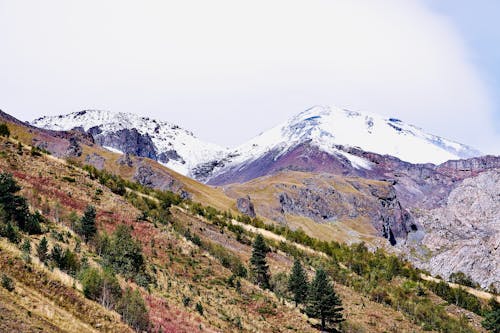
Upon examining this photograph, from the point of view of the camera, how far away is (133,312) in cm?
2486

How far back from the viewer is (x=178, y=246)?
52031 mm

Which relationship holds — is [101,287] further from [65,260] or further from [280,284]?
[280,284]

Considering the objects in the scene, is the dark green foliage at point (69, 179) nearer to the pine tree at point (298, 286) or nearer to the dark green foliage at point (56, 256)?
the pine tree at point (298, 286)

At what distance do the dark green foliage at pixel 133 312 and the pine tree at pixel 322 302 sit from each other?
83.5 ft

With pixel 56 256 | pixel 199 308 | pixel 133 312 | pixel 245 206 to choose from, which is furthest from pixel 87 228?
pixel 245 206

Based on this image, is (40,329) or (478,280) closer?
(40,329)

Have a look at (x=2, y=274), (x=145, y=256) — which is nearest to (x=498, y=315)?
(x=145, y=256)

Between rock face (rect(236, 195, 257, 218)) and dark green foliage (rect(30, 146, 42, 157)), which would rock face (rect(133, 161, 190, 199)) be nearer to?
rock face (rect(236, 195, 257, 218))

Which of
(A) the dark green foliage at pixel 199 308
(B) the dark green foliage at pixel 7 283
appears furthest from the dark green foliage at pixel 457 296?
(B) the dark green foliage at pixel 7 283

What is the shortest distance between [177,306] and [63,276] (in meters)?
10.7

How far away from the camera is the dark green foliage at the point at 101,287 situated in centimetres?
2400

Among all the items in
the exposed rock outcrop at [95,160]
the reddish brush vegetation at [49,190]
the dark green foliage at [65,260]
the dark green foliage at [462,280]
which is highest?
the exposed rock outcrop at [95,160]

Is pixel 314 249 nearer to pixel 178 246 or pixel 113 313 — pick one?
pixel 178 246

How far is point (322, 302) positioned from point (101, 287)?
2745 cm
